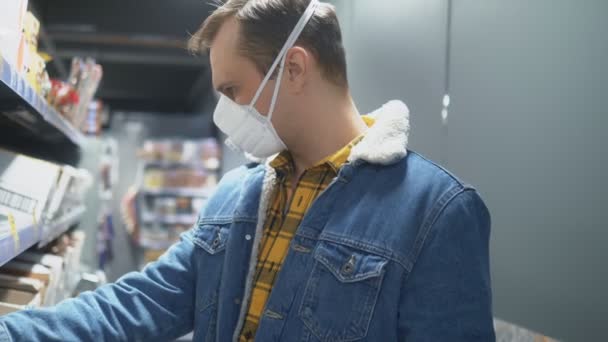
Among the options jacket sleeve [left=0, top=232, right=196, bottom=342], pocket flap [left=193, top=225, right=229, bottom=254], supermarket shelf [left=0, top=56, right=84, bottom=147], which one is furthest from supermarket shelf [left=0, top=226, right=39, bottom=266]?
pocket flap [left=193, top=225, right=229, bottom=254]

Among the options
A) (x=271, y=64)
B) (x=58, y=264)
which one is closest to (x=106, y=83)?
(x=58, y=264)

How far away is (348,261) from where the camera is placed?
114 cm

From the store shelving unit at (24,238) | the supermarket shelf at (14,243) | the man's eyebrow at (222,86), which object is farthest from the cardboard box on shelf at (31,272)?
the man's eyebrow at (222,86)

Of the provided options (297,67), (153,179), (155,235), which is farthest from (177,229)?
(297,67)

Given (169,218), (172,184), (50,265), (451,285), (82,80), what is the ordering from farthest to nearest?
1. (172,184)
2. (169,218)
3. (82,80)
4. (50,265)
5. (451,285)

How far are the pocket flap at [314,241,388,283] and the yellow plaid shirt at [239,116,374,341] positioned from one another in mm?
136

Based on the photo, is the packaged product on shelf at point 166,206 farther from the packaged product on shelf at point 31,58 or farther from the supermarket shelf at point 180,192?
the packaged product on shelf at point 31,58

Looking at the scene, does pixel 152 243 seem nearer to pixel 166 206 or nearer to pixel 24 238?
pixel 166 206

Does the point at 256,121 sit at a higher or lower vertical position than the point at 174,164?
higher

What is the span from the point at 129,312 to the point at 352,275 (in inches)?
25.6

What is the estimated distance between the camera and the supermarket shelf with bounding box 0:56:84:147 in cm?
106

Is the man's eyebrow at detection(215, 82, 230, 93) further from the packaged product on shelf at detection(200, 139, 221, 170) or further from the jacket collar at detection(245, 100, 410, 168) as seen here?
the packaged product on shelf at detection(200, 139, 221, 170)

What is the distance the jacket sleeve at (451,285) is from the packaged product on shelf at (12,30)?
1033mm

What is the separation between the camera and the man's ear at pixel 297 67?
1278 mm
